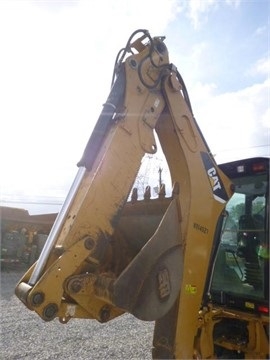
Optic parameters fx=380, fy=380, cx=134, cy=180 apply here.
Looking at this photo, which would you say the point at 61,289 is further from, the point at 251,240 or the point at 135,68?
the point at 251,240

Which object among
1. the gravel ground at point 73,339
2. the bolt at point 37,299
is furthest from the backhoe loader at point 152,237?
the gravel ground at point 73,339

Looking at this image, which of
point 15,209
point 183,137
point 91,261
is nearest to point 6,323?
point 91,261

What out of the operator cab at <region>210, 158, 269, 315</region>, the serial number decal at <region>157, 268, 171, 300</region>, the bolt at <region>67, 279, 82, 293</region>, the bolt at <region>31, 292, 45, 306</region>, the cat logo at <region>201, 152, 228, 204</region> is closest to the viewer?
the bolt at <region>31, 292, 45, 306</region>

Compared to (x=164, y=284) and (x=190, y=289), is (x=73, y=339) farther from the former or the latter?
(x=164, y=284)

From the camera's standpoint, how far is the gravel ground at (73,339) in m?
4.93

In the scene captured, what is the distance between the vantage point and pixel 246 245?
415 cm

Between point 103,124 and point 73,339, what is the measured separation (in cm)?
381

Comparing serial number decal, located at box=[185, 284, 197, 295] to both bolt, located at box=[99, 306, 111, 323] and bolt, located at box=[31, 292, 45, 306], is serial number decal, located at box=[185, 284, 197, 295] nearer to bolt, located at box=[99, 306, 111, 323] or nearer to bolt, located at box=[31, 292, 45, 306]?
bolt, located at box=[99, 306, 111, 323]

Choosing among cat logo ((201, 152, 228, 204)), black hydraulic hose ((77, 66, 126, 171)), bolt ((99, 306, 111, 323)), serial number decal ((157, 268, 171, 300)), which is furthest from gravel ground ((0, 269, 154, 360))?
black hydraulic hose ((77, 66, 126, 171))

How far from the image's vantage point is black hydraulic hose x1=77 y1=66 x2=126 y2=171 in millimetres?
3035

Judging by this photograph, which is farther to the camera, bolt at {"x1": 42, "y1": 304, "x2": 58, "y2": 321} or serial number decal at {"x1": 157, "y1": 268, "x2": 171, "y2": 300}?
serial number decal at {"x1": 157, "y1": 268, "x2": 171, "y2": 300}

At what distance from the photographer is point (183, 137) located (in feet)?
10.9

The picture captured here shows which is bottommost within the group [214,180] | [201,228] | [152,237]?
[152,237]

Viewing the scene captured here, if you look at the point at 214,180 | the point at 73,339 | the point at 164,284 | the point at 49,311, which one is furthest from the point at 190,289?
the point at 73,339
